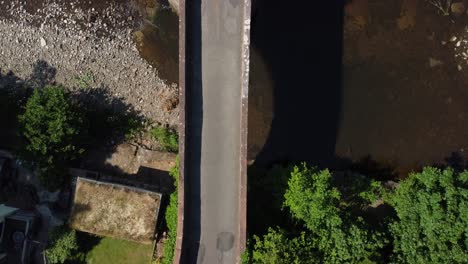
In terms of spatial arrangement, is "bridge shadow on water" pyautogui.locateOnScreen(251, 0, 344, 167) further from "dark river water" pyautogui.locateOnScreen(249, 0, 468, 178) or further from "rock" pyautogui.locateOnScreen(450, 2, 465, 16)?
"rock" pyautogui.locateOnScreen(450, 2, 465, 16)

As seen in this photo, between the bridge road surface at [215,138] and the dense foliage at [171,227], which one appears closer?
the bridge road surface at [215,138]

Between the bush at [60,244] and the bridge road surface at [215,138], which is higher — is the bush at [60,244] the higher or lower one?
the lower one

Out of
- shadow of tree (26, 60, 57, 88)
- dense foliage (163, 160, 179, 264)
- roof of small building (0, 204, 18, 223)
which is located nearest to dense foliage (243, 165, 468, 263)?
dense foliage (163, 160, 179, 264)

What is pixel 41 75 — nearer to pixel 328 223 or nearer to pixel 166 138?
pixel 166 138

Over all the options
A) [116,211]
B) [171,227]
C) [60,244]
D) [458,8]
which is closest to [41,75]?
[116,211]

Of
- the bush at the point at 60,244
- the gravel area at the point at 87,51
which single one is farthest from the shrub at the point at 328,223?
the bush at the point at 60,244

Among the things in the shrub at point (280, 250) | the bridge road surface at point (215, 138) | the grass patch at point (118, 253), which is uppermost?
the bridge road surface at point (215, 138)

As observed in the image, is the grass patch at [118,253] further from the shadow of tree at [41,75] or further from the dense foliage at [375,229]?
the shadow of tree at [41,75]

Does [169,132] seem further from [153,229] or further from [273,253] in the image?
[273,253]
